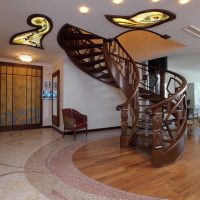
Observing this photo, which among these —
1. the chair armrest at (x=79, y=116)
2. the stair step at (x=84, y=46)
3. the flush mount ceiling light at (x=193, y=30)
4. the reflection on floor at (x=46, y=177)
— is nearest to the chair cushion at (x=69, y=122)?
the chair armrest at (x=79, y=116)

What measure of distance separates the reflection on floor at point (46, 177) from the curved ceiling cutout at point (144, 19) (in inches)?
113

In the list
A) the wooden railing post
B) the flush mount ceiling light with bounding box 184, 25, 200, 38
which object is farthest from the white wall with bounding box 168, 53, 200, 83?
the wooden railing post

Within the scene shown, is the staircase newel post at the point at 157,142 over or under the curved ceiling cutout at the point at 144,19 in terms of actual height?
under

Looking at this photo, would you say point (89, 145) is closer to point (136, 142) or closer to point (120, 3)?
point (136, 142)

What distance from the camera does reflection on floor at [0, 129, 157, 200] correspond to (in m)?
2.19

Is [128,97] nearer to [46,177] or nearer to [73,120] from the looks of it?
[73,120]

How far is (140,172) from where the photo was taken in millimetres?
2898

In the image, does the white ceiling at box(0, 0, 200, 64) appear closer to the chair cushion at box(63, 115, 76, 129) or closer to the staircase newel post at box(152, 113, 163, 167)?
the staircase newel post at box(152, 113, 163, 167)

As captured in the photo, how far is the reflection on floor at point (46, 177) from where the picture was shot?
2188mm

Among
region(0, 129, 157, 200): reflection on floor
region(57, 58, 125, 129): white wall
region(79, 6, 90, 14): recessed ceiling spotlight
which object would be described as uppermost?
region(79, 6, 90, 14): recessed ceiling spotlight

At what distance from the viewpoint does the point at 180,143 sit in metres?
3.63

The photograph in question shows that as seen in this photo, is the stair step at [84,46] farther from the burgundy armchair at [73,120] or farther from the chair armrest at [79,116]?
the chair armrest at [79,116]

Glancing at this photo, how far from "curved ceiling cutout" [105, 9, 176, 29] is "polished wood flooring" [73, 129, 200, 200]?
276cm

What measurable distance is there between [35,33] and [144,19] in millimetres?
2556
